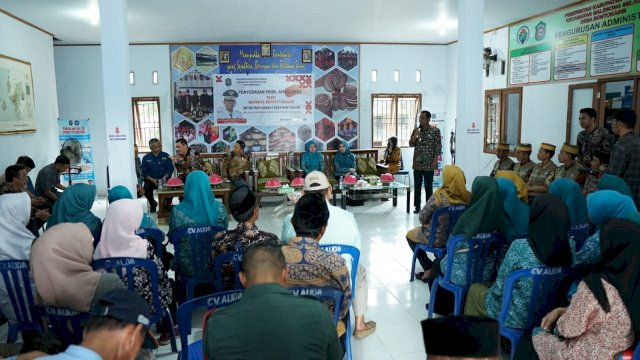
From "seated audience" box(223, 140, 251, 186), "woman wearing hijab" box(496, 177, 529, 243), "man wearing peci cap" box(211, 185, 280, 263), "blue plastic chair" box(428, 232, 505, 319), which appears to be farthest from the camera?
"seated audience" box(223, 140, 251, 186)

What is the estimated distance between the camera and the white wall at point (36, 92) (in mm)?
7176

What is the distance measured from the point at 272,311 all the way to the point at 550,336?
154 cm

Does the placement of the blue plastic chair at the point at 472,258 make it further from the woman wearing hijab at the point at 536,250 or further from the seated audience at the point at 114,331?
the seated audience at the point at 114,331

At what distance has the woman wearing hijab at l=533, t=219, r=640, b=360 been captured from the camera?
210 centimetres

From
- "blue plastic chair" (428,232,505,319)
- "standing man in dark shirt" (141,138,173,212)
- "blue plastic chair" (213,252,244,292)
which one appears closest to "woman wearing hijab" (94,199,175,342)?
"blue plastic chair" (213,252,244,292)

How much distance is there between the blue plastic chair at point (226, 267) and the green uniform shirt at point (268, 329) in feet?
4.20

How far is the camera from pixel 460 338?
1.40 metres

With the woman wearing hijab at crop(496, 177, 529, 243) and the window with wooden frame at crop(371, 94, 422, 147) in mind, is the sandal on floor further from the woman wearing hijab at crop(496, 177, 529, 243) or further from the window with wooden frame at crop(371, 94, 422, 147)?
the window with wooden frame at crop(371, 94, 422, 147)

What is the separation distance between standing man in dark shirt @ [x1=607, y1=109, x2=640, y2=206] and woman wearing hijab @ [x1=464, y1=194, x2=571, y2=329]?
101 inches

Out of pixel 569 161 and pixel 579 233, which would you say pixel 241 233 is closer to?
pixel 579 233

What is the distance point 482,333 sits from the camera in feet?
4.61

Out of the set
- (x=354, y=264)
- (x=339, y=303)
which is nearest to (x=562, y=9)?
(x=354, y=264)

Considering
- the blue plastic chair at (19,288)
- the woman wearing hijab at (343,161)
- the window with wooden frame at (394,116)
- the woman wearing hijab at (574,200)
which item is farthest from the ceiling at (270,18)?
the blue plastic chair at (19,288)

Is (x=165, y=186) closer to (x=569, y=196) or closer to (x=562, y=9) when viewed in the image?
(x=569, y=196)
